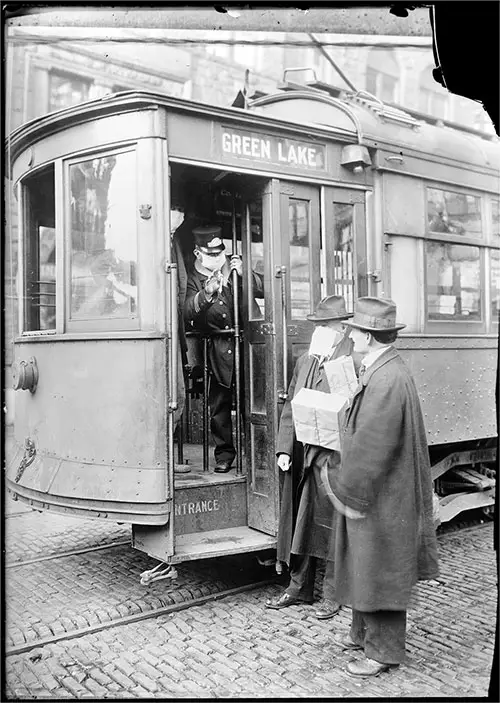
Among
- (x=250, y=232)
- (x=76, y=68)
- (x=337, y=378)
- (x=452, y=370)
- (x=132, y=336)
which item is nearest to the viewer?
(x=132, y=336)

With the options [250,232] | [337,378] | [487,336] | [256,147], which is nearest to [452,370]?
[487,336]

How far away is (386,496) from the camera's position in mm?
3514

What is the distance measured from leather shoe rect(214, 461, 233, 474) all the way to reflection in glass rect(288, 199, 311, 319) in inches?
50.0

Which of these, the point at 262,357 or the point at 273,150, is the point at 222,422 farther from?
the point at 273,150

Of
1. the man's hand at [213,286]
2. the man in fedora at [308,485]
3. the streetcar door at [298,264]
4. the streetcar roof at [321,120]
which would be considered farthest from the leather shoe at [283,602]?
the streetcar roof at [321,120]

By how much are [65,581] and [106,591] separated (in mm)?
406

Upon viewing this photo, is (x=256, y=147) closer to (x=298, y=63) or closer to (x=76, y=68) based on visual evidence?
(x=76, y=68)

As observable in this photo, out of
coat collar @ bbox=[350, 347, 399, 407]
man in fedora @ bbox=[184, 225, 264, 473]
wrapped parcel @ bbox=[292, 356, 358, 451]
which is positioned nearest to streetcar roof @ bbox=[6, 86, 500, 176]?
man in fedora @ bbox=[184, 225, 264, 473]

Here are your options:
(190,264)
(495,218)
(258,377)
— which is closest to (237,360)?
(258,377)

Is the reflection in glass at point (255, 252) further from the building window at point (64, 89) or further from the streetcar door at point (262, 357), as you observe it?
the building window at point (64, 89)

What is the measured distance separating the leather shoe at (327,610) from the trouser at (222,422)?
1.25 meters

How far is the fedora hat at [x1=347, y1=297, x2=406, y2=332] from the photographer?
3744mm

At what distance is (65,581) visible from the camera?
4859mm

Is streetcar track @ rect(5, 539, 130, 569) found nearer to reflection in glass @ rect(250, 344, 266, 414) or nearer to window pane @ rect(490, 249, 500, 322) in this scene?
reflection in glass @ rect(250, 344, 266, 414)
